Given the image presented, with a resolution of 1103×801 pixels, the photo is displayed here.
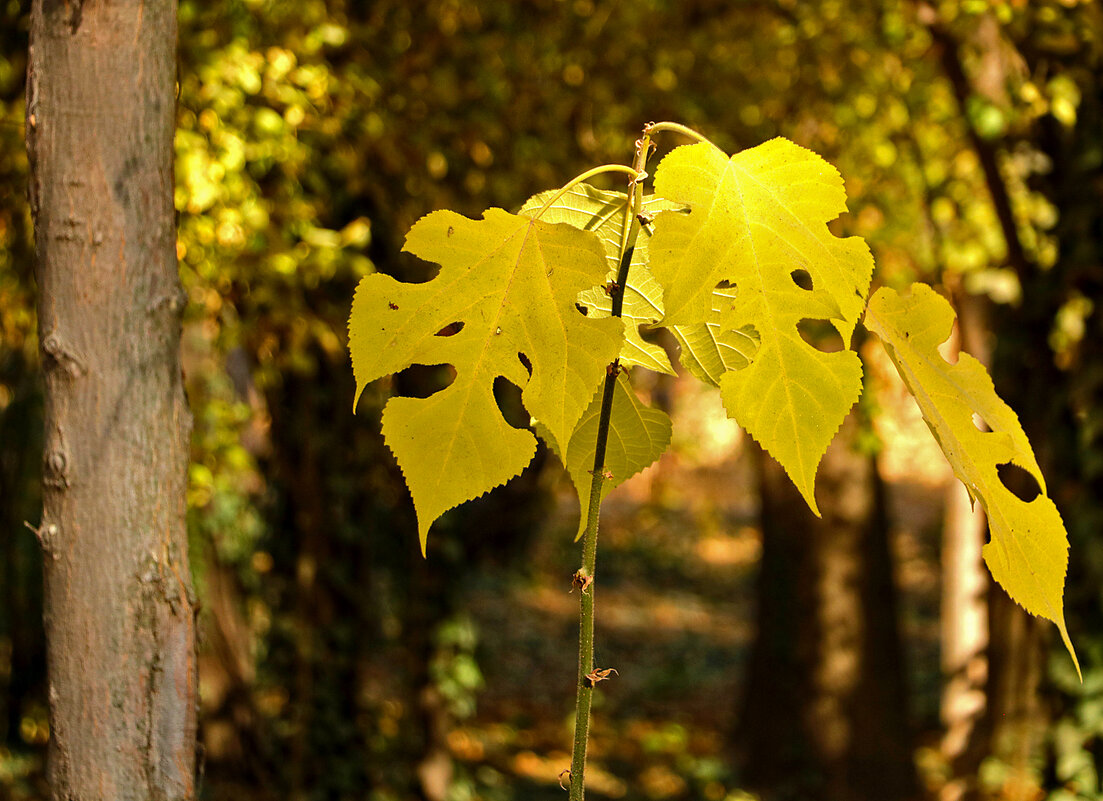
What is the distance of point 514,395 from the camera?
5.81 metres

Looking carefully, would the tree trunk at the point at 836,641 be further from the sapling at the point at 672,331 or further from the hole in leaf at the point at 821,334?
the sapling at the point at 672,331

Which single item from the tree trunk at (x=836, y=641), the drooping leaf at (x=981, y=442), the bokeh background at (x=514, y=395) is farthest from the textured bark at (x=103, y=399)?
the tree trunk at (x=836, y=641)

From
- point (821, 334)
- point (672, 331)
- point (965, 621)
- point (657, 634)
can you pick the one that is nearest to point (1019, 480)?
point (821, 334)

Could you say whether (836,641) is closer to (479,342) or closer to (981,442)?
(981,442)

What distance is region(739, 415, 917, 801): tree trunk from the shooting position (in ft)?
20.1

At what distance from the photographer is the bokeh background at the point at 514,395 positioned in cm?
355

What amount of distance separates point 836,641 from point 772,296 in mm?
5799

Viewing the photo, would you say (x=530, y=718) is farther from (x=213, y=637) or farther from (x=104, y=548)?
(x=104, y=548)

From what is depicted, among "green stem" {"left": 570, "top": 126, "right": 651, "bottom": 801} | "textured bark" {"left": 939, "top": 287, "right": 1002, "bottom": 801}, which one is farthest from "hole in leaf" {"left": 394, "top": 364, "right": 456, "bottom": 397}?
"green stem" {"left": 570, "top": 126, "right": 651, "bottom": 801}

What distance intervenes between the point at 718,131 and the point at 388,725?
397 cm

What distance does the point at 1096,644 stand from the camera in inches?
137

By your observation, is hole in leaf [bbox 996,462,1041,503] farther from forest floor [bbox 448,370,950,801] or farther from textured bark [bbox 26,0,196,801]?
textured bark [bbox 26,0,196,801]

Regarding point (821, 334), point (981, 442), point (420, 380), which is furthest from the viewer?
point (420, 380)

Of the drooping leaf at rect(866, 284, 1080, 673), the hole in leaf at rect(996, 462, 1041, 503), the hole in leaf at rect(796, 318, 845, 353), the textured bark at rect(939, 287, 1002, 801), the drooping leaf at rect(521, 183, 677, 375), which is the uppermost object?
the hole in leaf at rect(796, 318, 845, 353)
